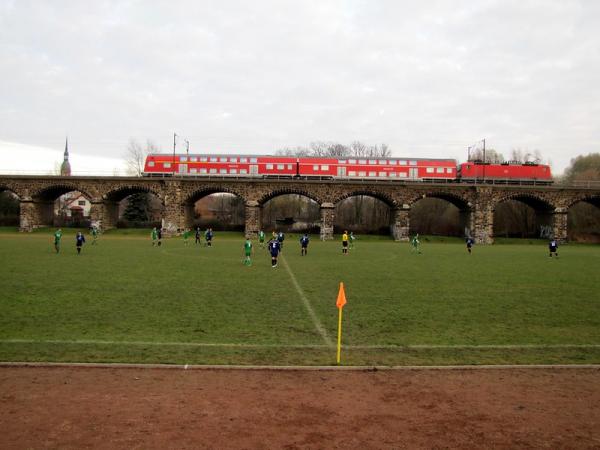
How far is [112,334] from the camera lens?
8758 millimetres

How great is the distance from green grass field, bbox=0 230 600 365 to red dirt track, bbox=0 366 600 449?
2.53 feet

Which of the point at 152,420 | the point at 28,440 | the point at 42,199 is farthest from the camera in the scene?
the point at 42,199

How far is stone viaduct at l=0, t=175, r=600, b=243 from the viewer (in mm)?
46531

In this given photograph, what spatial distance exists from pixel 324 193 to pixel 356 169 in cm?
445

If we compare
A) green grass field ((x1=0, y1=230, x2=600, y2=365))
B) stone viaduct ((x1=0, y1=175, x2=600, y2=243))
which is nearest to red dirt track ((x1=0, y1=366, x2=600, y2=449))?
green grass field ((x1=0, y1=230, x2=600, y2=365))

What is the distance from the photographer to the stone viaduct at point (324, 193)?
153 feet

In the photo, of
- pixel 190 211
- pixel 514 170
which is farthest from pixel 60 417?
pixel 514 170

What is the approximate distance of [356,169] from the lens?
48094 mm

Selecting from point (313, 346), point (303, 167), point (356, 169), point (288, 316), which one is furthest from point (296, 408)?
point (356, 169)

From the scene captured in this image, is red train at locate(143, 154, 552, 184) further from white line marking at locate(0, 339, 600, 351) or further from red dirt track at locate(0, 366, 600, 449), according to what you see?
red dirt track at locate(0, 366, 600, 449)

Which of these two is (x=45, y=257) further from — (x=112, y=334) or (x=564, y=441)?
(x=564, y=441)

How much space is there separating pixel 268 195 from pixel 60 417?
139ft

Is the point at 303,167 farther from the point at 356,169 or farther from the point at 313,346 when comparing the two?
the point at 313,346

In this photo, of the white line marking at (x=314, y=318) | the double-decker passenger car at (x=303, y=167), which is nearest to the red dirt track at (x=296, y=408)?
the white line marking at (x=314, y=318)
